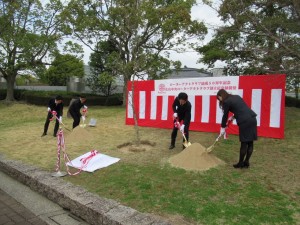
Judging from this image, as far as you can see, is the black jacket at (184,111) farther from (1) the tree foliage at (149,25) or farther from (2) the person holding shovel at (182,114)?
(1) the tree foliage at (149,25)

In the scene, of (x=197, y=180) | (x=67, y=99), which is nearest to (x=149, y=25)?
(x=67, y=99)

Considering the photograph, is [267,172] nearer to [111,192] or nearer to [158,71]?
[111,192]

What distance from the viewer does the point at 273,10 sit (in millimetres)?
8883

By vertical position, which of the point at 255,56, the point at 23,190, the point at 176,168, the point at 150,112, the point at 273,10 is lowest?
the point at 23,190

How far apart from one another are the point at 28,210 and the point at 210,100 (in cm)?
607

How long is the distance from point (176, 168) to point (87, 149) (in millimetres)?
2701

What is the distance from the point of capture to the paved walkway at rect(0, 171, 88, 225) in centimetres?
404

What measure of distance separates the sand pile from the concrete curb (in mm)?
1818

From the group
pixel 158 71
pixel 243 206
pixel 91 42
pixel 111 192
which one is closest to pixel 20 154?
pixel 111 192

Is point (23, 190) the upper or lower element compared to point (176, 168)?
lower

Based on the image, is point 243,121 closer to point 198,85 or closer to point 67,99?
point 198,85

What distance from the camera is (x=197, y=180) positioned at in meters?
4.97

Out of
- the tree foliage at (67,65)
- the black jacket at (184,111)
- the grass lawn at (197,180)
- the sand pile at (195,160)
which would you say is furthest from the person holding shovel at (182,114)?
the tree foliage at (67,65)

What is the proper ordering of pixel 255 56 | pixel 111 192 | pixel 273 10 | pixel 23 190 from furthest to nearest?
pixel 273 10
pixel 255 56
pixel 23 190
pixel 111 192
